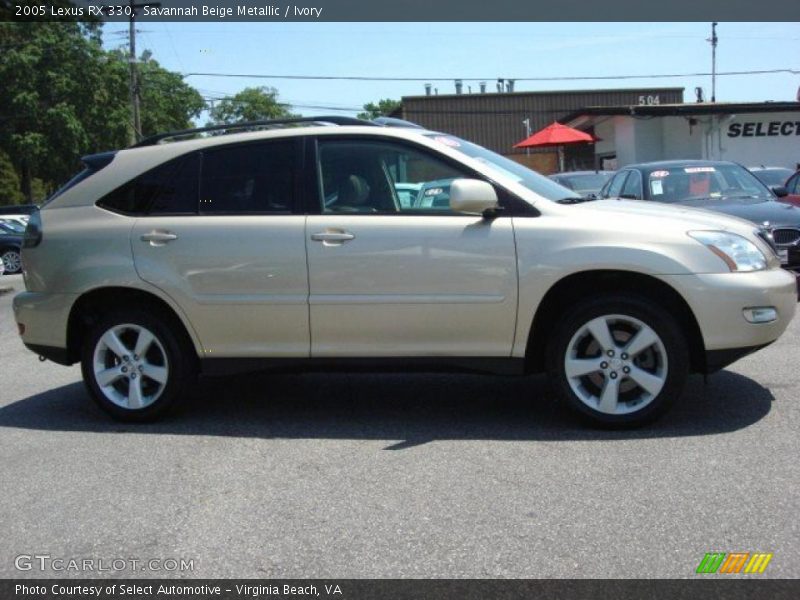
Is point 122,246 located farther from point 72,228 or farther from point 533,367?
point 533,367

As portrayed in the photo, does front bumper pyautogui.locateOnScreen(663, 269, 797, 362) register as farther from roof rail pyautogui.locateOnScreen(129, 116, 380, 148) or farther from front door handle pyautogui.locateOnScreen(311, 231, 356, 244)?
roof rail pyautogui.locateOnScreen(129, 116, 380, 148)

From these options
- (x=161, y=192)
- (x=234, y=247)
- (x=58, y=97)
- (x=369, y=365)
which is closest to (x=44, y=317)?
(x=161, y=192)

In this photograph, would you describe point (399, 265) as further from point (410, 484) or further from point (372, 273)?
point (410, 484)

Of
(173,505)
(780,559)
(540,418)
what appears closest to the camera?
(780,559)

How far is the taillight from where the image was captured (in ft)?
19.1

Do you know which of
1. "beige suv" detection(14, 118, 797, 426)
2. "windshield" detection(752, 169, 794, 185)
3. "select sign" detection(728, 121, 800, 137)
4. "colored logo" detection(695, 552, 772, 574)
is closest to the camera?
"colored logo" detection(695, 552, 772, 574)

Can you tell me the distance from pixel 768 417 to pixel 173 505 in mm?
3460

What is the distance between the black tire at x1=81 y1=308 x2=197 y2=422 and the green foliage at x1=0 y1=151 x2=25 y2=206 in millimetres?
42261

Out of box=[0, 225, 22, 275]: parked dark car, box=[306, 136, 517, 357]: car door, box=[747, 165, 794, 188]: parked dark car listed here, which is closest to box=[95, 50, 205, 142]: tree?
box=[0, 225, 22, 275]: parked dark car

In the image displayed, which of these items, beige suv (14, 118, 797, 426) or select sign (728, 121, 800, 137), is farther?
select sign (728, 121, 800, 137)

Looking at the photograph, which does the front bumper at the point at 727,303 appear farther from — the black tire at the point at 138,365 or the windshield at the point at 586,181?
the windshield at the point at 586,181

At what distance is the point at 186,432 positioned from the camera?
5613 mm

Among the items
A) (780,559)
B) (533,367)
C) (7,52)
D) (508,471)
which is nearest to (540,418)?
(533,367)

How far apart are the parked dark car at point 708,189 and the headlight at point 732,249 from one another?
4.12m
